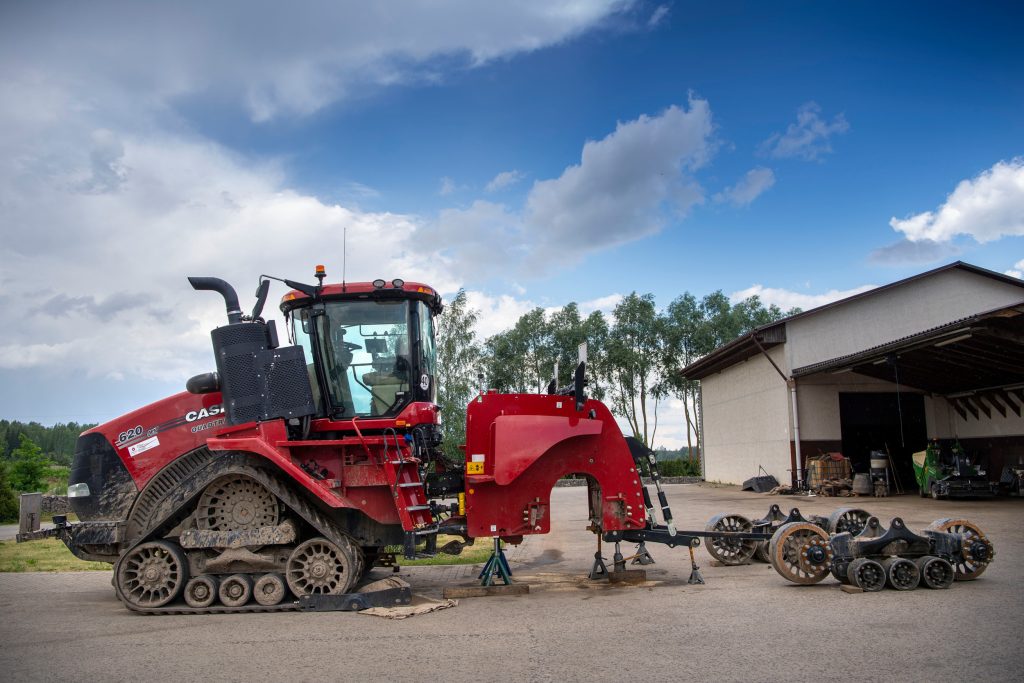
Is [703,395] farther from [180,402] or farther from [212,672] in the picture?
[212,672]

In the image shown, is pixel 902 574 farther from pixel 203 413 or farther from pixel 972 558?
pixel 203 413

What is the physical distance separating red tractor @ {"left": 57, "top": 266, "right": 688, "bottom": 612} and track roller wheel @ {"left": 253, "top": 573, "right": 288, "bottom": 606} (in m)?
0.01

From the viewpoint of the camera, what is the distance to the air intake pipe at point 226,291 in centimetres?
777

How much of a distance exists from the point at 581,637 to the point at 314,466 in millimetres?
3230

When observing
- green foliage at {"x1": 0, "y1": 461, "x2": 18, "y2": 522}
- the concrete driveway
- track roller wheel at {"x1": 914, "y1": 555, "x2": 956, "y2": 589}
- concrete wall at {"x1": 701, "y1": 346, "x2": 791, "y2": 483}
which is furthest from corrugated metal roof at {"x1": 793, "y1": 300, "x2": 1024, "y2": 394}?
green foliage at {"x1": 0, "y1": 461, "x2": 18, "y2": 522}

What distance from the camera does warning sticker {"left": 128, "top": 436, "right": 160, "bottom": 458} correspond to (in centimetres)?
789

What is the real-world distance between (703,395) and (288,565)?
86.6 feet

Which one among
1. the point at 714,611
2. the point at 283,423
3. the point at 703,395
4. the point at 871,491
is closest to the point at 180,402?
the point at 283,423

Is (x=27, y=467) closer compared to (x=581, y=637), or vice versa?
(x=581, y=637)

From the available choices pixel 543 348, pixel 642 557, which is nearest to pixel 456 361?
pixel 543 348

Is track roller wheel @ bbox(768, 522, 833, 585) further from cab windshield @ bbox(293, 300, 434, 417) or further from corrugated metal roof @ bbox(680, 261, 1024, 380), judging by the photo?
corrugated metal roof @ bbox(680, 261, 1024, 380)

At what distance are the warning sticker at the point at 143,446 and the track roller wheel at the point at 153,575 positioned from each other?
1021 mm

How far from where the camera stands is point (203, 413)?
26.4 feet

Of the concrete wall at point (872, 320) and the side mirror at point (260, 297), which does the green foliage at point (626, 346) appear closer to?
the concrete wall at point (872, 320)
